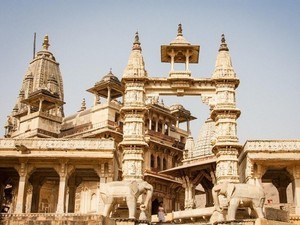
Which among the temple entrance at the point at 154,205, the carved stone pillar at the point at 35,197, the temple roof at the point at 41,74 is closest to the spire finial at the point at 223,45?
the carved stone pillar at the point at 35,197

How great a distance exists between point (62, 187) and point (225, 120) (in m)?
10.6

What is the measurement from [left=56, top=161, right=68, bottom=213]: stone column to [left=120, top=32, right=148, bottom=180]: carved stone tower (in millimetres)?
4451

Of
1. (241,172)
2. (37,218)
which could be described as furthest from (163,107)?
(37,218)

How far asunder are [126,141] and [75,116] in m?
24.0

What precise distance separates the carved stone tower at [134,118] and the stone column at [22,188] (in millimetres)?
6598

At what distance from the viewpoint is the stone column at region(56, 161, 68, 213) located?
29172mm

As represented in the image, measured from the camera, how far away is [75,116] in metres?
50.8

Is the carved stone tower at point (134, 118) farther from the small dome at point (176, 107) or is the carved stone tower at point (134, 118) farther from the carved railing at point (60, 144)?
the small dome at point (176, 107)

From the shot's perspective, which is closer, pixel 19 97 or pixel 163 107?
pixel 163 107

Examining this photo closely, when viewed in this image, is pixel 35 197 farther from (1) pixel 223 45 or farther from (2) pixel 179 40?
(1) pixel 223 45

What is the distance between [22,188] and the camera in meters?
29.5

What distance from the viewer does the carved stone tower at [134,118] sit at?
27297 mm

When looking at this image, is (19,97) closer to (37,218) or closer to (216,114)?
(216,114)

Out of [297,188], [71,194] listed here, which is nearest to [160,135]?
[71,194]
